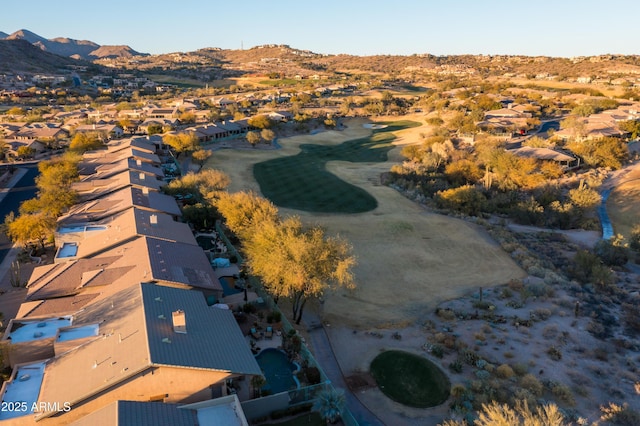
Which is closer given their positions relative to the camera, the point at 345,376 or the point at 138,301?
the point at 138,301

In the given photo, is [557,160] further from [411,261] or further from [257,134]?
[257,134]

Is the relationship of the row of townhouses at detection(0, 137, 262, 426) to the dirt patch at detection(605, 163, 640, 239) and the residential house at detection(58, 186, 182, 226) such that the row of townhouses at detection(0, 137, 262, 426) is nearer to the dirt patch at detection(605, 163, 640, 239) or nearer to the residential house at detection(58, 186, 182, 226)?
the residential house at detection(58, 186, 182, 226)

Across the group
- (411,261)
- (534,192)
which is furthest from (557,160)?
(411,261)

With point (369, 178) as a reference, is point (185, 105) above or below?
above

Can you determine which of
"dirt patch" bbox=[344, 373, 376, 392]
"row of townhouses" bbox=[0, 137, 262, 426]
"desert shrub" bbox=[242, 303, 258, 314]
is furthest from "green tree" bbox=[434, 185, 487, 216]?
"dirt patch" bbox=[344, 373, 376, 392]

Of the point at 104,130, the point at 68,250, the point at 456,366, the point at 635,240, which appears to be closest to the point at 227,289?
the point at 68,250

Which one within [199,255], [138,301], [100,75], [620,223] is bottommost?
[620,223]
